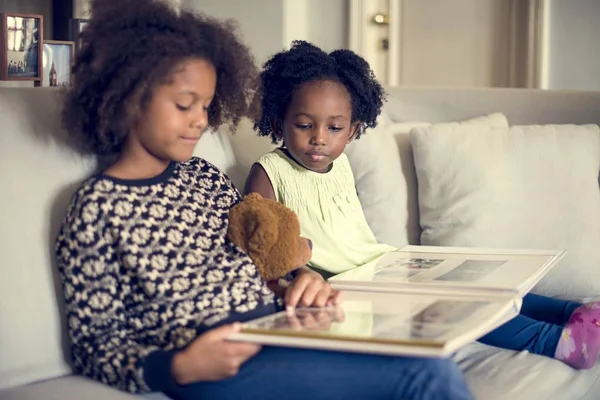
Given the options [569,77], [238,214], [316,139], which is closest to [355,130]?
[316,139]

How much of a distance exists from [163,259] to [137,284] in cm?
5

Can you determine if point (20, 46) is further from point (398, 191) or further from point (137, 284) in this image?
point (137, 284)

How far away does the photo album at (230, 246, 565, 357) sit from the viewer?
106 cm

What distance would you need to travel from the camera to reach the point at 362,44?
408cm

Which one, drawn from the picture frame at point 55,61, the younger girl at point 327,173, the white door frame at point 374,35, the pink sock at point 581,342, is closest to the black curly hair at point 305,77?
the younger girl at point 327,173

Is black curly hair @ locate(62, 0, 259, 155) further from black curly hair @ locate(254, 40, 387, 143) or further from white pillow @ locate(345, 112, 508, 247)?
white pillow @ locate(345, 112, 508, 247)

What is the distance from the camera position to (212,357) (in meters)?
1.16

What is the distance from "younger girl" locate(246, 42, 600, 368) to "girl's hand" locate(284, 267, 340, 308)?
35cm

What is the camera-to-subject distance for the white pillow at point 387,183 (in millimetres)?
2074

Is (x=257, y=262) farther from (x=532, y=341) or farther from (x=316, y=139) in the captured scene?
(x=532, y=341)

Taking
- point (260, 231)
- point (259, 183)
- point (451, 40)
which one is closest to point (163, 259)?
point (260, 231)

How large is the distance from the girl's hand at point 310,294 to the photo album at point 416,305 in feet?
0.09

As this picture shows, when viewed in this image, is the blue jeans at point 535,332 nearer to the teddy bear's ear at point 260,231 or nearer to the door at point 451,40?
the teddy bear's ear at point 260,231

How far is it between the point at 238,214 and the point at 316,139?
0.33 meters
